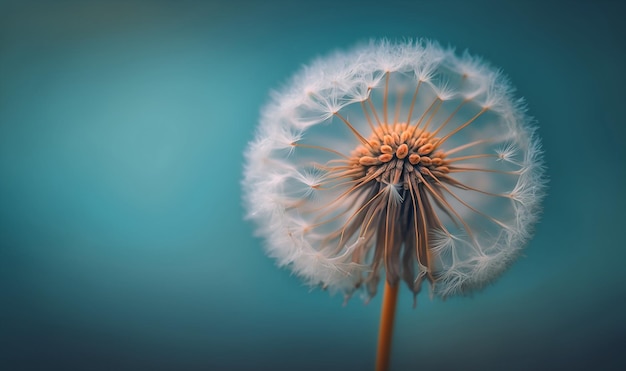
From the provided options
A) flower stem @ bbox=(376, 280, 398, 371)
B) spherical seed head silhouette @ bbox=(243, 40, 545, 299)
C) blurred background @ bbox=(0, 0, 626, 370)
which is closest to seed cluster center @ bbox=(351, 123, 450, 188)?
spherical seed head silhouette @ bbox=(243, 40, 545, 299)

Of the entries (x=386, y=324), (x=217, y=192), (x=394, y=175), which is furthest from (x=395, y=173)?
(x=217, y=192)

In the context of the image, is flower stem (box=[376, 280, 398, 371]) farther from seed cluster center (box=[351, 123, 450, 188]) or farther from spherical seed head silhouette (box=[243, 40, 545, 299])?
seed cluster center (box=[351, 123, 450, 188])

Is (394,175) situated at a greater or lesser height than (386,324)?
greater

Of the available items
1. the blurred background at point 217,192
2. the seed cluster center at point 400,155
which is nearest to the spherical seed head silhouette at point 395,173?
the seed cluster center at point 400,155

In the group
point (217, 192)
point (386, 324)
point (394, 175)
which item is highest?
point (217, 192)

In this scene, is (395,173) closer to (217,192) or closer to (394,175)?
(394,175)
